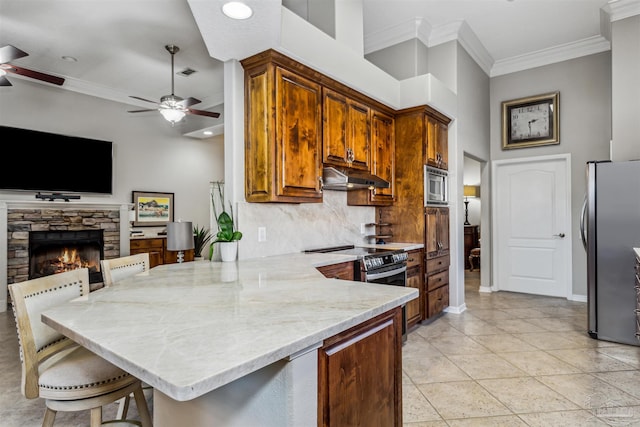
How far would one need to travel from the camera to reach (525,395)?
95.7 inches

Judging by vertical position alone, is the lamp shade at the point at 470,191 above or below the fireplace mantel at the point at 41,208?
above

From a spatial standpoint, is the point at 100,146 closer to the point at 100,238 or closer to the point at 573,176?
the point at 100,238

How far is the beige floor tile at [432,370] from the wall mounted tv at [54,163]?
201 inches

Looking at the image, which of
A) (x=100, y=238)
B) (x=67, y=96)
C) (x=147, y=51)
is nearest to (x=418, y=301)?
(x=147, y=51)

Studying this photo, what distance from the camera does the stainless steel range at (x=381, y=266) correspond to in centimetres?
299

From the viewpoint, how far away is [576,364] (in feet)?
9.58

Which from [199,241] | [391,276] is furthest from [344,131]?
[199,241]

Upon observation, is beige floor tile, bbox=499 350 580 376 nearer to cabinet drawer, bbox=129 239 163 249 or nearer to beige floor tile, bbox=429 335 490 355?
beige floor tile, bbox=429 335 490 355

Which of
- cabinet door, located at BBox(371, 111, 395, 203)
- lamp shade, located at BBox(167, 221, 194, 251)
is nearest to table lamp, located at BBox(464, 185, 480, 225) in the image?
cabinet door, located at BBox(371, 111, 395, 203)

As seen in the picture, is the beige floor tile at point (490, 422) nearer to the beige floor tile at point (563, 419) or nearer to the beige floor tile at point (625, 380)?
the beige floor tile at point (563, 419)

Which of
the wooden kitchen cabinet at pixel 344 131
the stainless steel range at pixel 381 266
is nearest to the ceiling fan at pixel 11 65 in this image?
the wooden kitchen cabinet at pixel 344 131

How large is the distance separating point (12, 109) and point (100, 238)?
2038mm

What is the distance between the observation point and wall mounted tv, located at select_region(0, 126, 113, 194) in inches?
191

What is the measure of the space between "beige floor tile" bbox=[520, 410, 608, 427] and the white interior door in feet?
11.6
